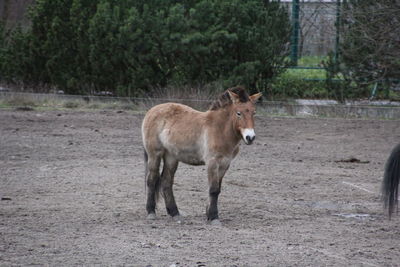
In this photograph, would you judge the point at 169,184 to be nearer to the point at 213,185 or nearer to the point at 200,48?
the point at 213,185

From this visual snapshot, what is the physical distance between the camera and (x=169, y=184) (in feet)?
27.3

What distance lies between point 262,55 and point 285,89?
6.89 ft

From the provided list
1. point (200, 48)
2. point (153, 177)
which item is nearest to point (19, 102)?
point (200, 48)

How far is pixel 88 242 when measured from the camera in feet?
22.3

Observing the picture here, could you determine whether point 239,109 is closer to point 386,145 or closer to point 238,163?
point 238,163

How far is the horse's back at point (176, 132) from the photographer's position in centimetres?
807

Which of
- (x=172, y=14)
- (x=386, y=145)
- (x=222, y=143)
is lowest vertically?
(x=386, y=145)

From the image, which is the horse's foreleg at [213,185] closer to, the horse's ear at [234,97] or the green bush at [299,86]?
the horse's ear at [234,97]

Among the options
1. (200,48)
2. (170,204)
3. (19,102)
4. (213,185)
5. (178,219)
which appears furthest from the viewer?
(19,102)

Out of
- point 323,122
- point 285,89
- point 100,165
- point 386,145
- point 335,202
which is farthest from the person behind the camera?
point 285,89

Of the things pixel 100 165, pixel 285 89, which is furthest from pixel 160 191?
pixel 285 89

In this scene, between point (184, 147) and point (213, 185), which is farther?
point (184, 147)

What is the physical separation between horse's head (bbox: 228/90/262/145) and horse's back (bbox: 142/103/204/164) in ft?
1.55

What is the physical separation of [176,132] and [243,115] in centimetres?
86
